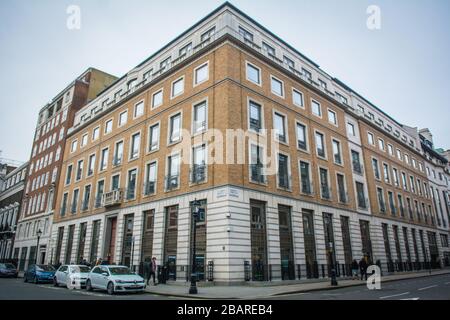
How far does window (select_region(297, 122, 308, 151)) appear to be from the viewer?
86.8ft

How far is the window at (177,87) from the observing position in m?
26.1

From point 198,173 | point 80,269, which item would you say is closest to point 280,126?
point 198,173

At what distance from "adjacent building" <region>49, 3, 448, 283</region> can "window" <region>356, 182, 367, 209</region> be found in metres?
0.20

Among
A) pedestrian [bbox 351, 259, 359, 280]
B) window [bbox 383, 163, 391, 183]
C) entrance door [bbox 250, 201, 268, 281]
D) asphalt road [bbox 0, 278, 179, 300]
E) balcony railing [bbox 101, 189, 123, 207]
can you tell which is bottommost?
asphalt road [bbox 0, 278, 179, 300]

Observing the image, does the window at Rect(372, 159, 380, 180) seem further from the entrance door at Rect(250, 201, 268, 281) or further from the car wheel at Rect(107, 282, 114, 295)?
the car wheel at Rect(107, 282, 114, 295)

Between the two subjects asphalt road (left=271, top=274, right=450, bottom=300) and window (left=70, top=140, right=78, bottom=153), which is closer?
asphalt road (left=271, top=274, right=450, bottom=300)

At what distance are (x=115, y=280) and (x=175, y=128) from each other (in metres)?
13.3

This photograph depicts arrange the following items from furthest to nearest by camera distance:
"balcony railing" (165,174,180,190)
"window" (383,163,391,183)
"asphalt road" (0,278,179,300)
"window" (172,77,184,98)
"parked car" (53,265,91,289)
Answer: "window" (383,163,391,183)
"window" (172,77,184,98)
"balcony railing" (165,174,180,190)
"parked car" (53,265,91,289)
"asphalt road" (0,278,179,300)

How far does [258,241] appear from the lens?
2044 centimetres

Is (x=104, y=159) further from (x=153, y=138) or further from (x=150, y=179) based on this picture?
(x=150, y=179)

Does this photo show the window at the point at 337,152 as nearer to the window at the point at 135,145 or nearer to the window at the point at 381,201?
the window at the point at 381,201

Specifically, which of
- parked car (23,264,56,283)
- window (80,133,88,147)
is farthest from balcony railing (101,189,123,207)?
window (80,133,88,147)

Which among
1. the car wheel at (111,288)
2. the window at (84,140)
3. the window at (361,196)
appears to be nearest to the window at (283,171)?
the window at (361,196)

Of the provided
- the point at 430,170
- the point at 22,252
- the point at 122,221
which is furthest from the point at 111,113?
the point at 430,170
